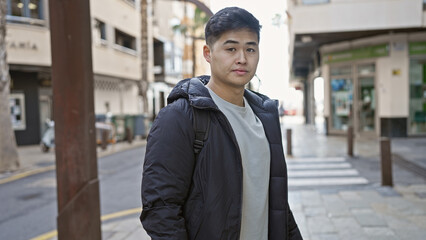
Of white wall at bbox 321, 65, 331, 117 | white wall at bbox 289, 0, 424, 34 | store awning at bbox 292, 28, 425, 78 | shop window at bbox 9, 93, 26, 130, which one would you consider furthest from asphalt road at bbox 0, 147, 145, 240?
white wall at bbox 321, 65, 331, 117

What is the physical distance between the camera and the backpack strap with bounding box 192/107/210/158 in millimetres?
1507

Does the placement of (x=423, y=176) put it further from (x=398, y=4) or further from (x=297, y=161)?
(x=398, y=4)

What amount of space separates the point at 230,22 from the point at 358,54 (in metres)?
15.4

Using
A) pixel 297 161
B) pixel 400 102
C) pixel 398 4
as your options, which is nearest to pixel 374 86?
pixel 400 102

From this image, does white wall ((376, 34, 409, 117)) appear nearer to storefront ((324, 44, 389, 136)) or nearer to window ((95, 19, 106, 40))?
storefront ((324, 44, 389, 136))

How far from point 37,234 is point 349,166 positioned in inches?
267

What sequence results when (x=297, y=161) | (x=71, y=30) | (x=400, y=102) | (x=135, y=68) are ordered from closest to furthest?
(x=71, y=30) < (x=297, y=161) < (x=400, y=102) < (x=135, y=68)

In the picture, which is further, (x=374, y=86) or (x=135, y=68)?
A: (x=135, y=68)

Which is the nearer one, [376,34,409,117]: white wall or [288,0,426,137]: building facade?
[288,0,426,137]: building facade

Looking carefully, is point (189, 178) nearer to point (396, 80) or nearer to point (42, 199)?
point (42, 199)

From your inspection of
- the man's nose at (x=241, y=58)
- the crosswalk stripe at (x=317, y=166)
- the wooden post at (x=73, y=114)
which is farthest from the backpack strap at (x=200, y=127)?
the crosswalk stripe at (x=317, y=166)

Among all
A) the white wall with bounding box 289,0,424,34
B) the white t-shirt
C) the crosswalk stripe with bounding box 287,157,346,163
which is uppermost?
the white wall with bounding box 289,0,424,34

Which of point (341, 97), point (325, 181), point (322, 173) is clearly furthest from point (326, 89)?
point (325, 181)

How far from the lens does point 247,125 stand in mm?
1664
